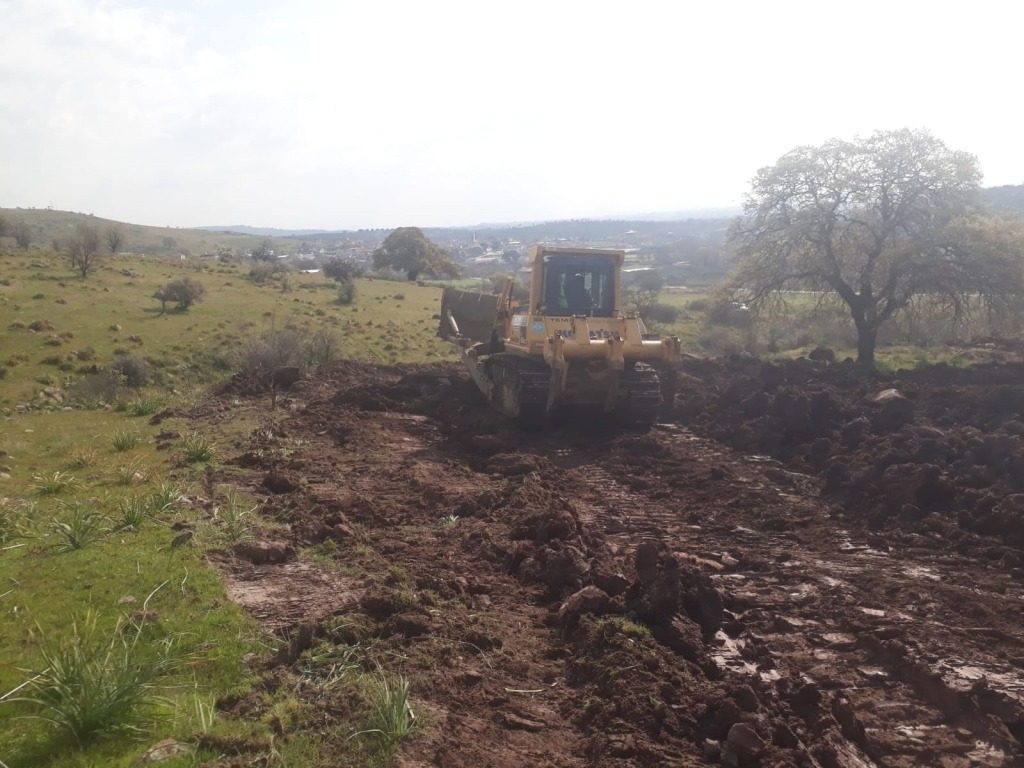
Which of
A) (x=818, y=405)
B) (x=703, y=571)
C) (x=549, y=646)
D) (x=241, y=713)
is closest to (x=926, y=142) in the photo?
(x=818, y=405)

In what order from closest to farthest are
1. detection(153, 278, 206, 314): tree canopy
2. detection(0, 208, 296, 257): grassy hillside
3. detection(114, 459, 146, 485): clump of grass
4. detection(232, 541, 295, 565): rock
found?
detection(232, 541, 295, 565): rock, detection(114, 459, 146, 485): clump of grass, detection(153, 278, 206, 314): tree canopy, detection(0, 208, 296, 257): grassy hillside

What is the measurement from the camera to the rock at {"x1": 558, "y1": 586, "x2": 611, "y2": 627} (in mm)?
6102

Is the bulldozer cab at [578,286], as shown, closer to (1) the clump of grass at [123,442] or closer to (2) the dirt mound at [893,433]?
(2) the dirt mound at [893,433]

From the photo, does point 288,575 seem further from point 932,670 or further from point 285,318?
point 285,318

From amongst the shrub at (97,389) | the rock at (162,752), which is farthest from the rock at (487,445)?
the shrub at (97,389)

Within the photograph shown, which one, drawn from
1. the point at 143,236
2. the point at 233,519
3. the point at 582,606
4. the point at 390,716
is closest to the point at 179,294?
the point at 233,519

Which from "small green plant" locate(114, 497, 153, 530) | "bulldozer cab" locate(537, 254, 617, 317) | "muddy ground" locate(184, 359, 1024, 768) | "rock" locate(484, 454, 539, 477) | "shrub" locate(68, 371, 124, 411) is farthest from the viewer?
"shrub" locate(68, 371, 124, 411)

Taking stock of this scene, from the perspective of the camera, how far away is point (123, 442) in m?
12.0

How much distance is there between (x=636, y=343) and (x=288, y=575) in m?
Result: 8.26

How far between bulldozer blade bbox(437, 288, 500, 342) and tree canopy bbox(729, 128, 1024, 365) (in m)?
8.28

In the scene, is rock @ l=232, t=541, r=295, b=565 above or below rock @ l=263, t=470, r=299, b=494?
above

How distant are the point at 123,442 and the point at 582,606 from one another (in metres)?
8.71

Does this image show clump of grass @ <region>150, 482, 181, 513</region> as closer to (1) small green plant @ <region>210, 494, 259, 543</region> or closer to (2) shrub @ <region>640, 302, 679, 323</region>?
(1) small green plant @ <region>210, 494, 259, 543</region>

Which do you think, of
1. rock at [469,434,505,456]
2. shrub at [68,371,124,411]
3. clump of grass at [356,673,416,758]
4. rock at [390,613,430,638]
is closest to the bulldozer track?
rock at [469,434,505,456]
